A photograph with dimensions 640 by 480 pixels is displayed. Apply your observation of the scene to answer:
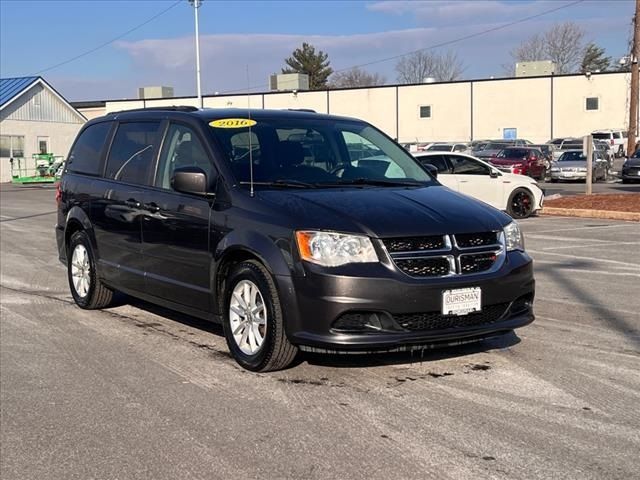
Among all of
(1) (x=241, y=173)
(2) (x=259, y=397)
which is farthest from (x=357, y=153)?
(2) (x=259, y=397)

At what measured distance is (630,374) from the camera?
17.1 ft

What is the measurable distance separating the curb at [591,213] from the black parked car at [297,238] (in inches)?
457

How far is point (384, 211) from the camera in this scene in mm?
5133

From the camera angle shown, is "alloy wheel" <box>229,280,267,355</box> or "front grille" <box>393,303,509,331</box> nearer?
"front grille" <box>393,303,509,331</box>

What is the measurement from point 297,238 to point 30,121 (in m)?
49.0

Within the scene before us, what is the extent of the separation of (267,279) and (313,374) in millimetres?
788

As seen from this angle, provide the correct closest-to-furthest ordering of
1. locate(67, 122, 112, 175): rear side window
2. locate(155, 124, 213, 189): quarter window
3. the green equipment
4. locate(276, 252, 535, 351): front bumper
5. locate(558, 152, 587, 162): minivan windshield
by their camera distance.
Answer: locate(276, 252, 535, 351): front bumper, locate(155, 124, 213, 189): quarter window, locate(67, 122, 112, 175): rear side window, locate(558, 152, 587, 162): minivan windshield, the green equipment

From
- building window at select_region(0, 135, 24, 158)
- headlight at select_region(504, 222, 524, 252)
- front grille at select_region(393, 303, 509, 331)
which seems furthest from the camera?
building window at select_region(0, 135, 24, 158)

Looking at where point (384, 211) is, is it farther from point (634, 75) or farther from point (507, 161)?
point (634, 75)

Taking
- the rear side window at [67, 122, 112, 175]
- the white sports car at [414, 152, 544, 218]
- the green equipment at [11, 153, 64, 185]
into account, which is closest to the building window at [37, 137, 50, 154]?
the green equipment at [11, 153, 64, 185]

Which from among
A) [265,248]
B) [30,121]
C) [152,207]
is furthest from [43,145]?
[265,248]

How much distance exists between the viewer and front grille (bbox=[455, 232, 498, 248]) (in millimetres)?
5043

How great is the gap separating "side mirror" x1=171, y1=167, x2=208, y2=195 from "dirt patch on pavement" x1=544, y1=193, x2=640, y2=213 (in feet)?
45.0

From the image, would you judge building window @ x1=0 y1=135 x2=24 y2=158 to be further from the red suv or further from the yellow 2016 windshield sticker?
the yellow 2016 windshield sticker
